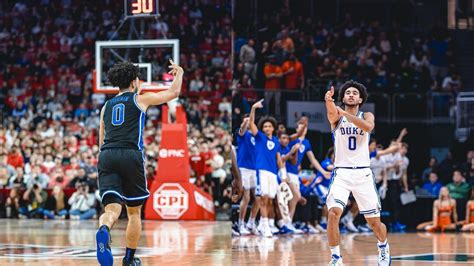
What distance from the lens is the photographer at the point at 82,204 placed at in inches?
783

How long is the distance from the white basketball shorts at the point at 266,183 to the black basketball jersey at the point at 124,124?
20.7ft

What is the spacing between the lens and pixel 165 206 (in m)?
19.2

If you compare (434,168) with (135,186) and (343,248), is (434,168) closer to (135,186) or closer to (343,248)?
(343,248)

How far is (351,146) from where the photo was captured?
955 centimetres

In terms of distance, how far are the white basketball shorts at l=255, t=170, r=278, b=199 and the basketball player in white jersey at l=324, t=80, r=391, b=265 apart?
5112 millimetres

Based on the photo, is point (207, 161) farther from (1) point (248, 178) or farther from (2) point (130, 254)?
(2) point (130, 254)

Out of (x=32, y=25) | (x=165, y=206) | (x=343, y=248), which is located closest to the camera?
(x=343, y=248)

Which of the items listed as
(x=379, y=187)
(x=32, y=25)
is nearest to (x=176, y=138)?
(x=379, y=187)

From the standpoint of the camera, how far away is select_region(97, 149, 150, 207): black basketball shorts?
27.4ft

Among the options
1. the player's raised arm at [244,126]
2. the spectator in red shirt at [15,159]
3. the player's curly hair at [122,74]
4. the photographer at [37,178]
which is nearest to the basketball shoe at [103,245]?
the player's curly hair at [122,74]

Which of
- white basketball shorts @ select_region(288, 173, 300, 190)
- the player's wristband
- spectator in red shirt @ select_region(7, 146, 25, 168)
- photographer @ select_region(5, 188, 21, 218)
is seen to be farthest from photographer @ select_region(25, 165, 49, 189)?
the player's wristband

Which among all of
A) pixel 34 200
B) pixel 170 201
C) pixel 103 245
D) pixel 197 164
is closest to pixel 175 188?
pixel 170 201

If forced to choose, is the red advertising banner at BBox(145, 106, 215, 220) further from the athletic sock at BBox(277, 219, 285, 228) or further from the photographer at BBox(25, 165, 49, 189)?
the athletic sock at BBox(277, 219, 285, 228)

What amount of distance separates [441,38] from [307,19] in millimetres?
3353
